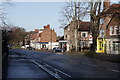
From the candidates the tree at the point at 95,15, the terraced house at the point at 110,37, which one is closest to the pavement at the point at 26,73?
the tree at the point at 95,15

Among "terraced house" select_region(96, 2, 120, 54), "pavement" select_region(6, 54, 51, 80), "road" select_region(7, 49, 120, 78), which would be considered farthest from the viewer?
"terraced house" select_region(96, 2, 120, 54)

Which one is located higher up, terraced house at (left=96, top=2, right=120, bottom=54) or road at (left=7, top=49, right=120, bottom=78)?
terraced house at (left=96, top=2, right=120, bottom=54)

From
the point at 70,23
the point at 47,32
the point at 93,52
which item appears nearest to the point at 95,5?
the point at 93,52

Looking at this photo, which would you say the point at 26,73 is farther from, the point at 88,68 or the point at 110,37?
the point at 110,37

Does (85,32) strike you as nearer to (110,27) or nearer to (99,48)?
(99,48)

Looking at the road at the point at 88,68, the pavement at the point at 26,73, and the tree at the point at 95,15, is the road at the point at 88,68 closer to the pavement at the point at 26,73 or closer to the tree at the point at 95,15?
the pavement at the point at 26,73

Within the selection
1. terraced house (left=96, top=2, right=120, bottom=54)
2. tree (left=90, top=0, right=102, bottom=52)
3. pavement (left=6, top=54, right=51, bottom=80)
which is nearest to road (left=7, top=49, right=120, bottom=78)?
pavement (left=6, top=54, right=51, bottom=80)

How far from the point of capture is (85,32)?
2677 inches

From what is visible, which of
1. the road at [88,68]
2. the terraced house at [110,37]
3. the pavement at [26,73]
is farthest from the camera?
the terraced house at [110,37]

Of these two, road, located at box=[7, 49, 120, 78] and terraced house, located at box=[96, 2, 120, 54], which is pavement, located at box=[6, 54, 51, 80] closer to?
road, located at box=[7, 49, 120, 78]

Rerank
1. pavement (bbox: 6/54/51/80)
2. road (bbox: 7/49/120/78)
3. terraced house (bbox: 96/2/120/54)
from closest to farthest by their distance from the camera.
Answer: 1. pavement (bbox: 6/54/51/80)
2. road (bbox: 7/49/120/78)
3. terraced house (bbox: 96/2/120/54)

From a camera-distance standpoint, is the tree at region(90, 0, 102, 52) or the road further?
the tree at region(90, 0, 102, 52)

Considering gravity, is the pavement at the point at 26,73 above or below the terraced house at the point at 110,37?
below

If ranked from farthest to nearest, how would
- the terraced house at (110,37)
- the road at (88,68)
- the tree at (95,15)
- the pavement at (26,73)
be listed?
the terraced house at (110,37) < the tree at (95,15) < the road at (88,68) < the pavement at (26,73)
